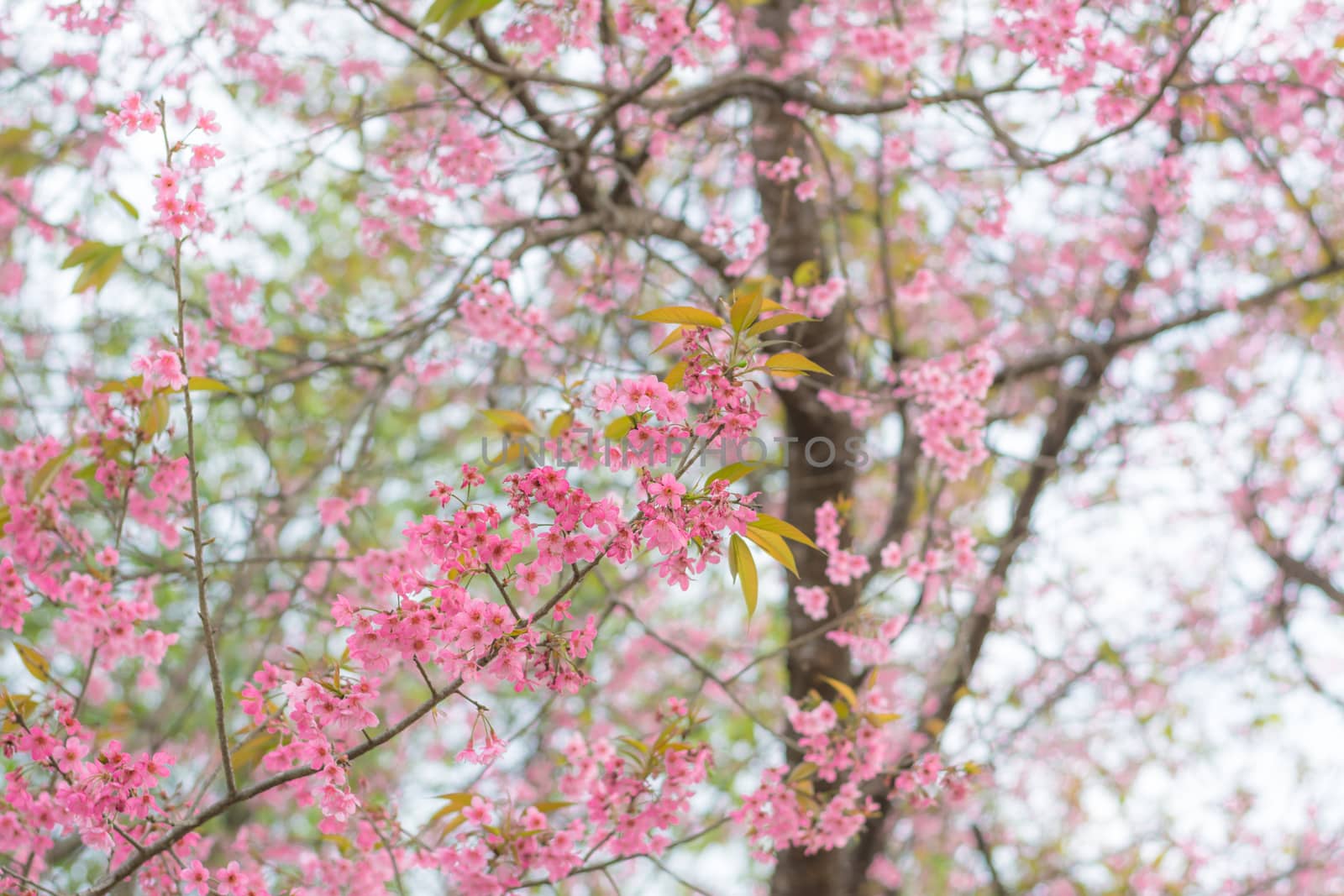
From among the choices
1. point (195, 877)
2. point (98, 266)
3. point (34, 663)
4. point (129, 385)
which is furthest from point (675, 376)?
point (98, 266)

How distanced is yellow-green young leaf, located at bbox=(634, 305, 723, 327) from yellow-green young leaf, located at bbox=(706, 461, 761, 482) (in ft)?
0.74

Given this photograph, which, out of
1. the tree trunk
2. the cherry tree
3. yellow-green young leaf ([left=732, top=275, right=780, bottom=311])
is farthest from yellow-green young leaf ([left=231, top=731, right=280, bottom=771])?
the tree trunk

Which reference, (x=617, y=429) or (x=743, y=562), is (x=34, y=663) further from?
(x=743, y=562)

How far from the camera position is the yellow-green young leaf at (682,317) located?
154cm

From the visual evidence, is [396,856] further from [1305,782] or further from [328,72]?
[1305,782]

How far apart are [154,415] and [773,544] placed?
1473 mm

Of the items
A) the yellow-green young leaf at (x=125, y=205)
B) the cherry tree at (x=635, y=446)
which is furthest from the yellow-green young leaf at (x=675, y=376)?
the yellow-green young leaf at (x=125, y=205)

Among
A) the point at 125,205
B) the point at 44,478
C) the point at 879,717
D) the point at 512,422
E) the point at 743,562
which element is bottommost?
the point at 743,562

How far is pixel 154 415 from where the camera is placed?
2266 millimetres

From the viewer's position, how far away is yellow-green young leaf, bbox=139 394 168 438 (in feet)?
7.43

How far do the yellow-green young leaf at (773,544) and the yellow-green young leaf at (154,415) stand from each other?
4.69 ft

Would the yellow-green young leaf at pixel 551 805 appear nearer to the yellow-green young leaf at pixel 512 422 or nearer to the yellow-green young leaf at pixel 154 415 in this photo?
the yellow-green young leaf at pixel 512 422

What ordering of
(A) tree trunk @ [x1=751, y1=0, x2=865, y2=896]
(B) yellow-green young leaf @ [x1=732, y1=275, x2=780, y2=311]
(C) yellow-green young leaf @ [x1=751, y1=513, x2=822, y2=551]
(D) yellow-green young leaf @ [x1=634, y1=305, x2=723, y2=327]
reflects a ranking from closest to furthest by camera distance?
(D) yellow-green young leaf @ [x1=634, y1=305, x2=723, y2=327] < (C) yellow-green young leaf @ [x1=751, y1=513, x2=822, y2=551] < (B) yellow-green young leaf @ [x1=732, y1=275, x2=780, y2=311] < (A) tree trunk @ [x1=751, y1=0, x2=865, y2=896]

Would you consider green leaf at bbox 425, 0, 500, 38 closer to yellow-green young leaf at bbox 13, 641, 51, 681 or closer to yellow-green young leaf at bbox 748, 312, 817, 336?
yellow-green young leaf at bbox 748, 312, 817, 336
